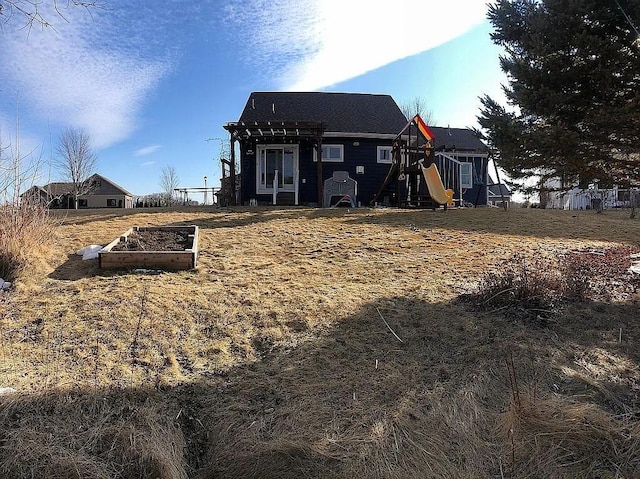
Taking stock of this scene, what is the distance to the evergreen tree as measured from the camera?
5.34 metres

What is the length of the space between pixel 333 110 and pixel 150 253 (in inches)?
584

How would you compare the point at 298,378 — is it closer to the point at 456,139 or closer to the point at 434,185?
the point at 434,185

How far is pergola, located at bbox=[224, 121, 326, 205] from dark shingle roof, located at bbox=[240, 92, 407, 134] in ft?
6.21

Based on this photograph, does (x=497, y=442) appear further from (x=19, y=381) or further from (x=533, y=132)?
(x=533, y=132)

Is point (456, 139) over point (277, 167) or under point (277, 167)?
over

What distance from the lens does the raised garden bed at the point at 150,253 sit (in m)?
6.08

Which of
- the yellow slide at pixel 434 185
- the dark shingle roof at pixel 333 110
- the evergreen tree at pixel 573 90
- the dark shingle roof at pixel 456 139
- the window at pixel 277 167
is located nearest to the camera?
the evergreen tree at pixel 573 90

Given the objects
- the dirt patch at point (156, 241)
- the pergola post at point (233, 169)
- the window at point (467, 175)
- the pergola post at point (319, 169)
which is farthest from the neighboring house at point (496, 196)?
the dirt patch at point (156, 241)

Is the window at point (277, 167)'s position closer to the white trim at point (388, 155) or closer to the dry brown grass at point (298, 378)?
the white trim at point (388, 155)

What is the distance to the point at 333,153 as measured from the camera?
17.7m

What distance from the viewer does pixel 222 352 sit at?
404cm

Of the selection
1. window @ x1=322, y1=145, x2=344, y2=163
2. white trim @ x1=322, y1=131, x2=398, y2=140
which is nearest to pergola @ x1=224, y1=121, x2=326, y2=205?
window @ x1=322, y1=145, x2=344, y2=163

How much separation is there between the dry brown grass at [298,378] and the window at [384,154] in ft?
40.2

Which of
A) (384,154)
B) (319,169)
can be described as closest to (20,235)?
(319,169)
